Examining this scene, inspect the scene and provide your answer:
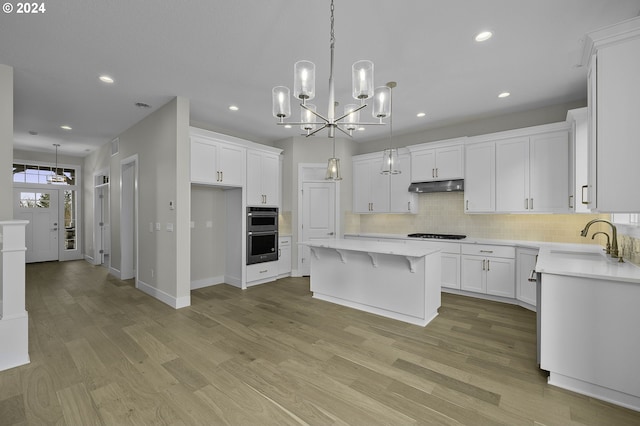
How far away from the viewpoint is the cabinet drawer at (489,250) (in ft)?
13.4

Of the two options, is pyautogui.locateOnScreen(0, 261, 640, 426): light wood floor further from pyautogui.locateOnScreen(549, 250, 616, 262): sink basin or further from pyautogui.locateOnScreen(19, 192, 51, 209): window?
pyautogui.locateOnScreen(19, 192, 51, 209): window

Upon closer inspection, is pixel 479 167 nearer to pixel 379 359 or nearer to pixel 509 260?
pixel 509 260

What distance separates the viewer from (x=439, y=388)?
2.14 metres

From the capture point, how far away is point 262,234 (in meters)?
5.24

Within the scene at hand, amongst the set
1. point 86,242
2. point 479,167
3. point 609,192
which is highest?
point 479,167

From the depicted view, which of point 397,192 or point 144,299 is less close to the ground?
point 397,192

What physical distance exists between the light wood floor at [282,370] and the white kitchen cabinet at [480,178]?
1598 millimetres

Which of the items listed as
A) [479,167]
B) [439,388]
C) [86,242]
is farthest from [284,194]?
[86,242]

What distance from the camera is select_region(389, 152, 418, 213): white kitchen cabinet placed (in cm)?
536

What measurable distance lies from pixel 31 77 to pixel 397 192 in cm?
547

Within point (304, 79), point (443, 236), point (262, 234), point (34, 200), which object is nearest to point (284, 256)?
point (262, 234)

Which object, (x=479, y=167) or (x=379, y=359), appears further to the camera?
(x=479, y=167)

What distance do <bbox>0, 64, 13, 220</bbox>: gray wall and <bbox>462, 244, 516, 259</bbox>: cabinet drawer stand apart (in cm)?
575

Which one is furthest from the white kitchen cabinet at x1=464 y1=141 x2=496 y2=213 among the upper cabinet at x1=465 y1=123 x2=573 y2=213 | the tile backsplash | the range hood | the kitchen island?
the kitchen island
